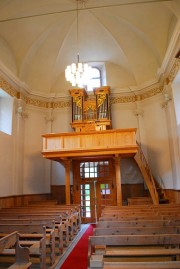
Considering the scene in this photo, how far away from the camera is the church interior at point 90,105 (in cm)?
1070

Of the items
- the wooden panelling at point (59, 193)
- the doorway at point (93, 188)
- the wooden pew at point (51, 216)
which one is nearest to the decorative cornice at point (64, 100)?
the doorway at point (93, 188)

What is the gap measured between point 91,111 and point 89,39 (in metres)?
4.19

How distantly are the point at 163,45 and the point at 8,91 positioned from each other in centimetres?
847

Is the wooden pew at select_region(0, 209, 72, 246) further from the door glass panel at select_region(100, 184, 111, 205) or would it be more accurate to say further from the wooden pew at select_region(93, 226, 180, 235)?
the door glass panel at select_region(100, 184, 111, 205)

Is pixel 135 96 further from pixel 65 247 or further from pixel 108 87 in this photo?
pixel 65 247

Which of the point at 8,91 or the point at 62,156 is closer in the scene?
the point at 62,156

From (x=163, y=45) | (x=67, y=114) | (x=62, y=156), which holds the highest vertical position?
(x=163, y=45)

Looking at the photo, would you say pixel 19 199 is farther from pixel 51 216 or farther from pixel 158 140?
pixel 158 140

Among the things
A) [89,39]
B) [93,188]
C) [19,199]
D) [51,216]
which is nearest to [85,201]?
[93,188]

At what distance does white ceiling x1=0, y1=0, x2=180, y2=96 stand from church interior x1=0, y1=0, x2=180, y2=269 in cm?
5

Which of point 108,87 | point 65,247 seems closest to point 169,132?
point 108,87

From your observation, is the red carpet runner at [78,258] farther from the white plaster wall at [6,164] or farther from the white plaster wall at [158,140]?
the white plaster wall at [158,140]

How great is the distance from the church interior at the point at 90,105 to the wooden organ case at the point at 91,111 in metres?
0.06

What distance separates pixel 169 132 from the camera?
1196 centimetres
